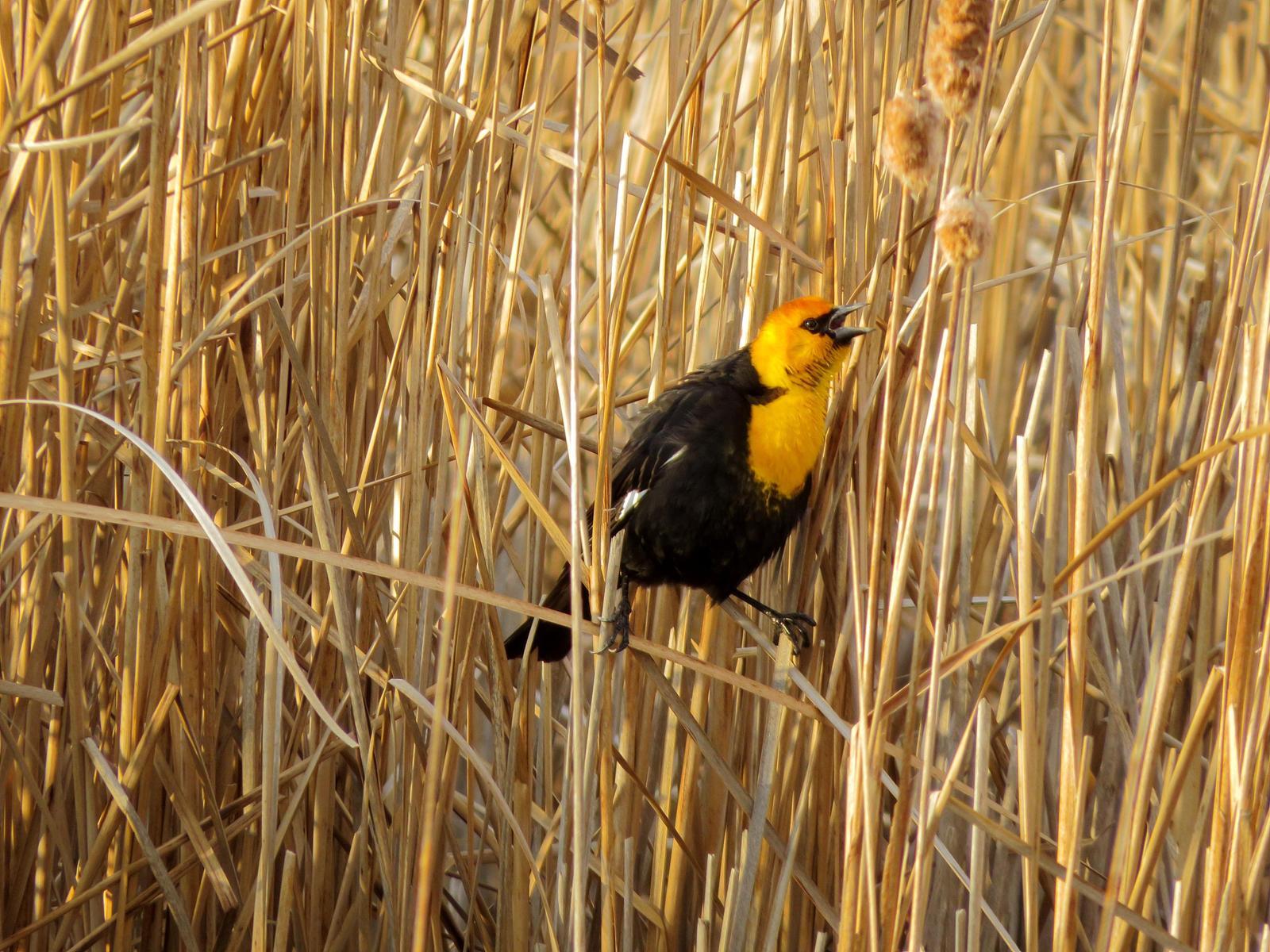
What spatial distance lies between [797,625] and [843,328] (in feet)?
1.25

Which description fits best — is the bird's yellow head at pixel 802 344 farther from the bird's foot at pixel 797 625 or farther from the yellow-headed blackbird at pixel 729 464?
the bird's foot at pixel 797 625

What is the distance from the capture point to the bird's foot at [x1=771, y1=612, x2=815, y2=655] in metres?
1.57

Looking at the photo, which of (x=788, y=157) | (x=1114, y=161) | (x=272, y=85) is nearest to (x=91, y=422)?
(x=272, y=85)

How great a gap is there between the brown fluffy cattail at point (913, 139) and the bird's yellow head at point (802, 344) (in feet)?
1.95

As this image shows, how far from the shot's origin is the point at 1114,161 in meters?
1.07

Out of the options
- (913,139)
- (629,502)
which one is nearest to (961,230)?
(913,139)

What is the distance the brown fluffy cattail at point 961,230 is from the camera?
88 centimetres

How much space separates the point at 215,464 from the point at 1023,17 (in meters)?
1.10

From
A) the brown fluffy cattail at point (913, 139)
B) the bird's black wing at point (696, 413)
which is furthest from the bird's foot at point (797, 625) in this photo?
the brown fluffy cattail at point (913, 139)

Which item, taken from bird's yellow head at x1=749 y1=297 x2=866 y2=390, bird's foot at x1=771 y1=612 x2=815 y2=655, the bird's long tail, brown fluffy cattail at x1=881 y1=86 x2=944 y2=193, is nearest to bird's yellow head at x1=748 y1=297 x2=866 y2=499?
bird's yellow head at x1=749 y1=297 x2=866 y2=390

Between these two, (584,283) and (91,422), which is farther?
(584,283)

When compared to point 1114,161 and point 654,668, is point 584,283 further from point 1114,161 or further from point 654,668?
point 1114,161

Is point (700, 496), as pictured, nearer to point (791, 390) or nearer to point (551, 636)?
point (791, 390)

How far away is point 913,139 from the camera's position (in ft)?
3.00
